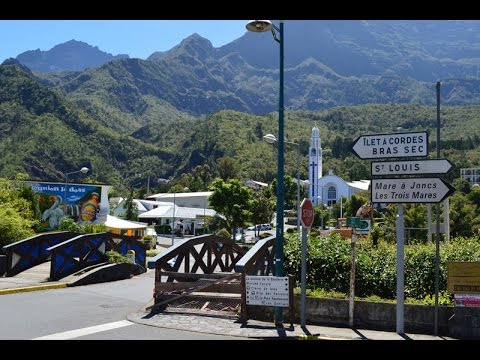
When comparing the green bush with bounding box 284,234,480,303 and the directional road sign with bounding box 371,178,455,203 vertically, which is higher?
the directional road sign with bounding box 371,178,455,203

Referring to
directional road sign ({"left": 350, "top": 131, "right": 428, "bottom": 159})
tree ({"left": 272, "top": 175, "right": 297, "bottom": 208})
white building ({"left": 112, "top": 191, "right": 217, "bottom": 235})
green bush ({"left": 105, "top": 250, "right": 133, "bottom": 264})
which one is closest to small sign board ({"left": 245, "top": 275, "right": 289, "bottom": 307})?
directional road sign ({"left": 350, "top": 131, "right": 428, "bottom": 159})

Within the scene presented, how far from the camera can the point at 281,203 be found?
11.2 metres

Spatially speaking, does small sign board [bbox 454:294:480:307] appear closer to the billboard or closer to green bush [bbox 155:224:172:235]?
the billboard

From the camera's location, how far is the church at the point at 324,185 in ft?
392

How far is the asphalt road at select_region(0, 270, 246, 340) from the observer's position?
9906mm

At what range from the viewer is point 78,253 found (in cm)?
2042

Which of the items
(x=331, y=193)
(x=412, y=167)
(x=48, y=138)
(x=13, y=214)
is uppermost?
(x=48, y=138)

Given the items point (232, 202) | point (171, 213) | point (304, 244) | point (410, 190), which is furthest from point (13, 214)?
point (232, 202)

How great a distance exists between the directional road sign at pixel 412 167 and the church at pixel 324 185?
10814cm

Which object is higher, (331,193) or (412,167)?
(331,193)

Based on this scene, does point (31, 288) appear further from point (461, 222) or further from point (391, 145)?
point (461, 222)

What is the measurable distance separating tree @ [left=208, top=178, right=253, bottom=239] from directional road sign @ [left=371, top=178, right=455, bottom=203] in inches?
1915

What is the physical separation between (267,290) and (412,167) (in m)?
3.66
